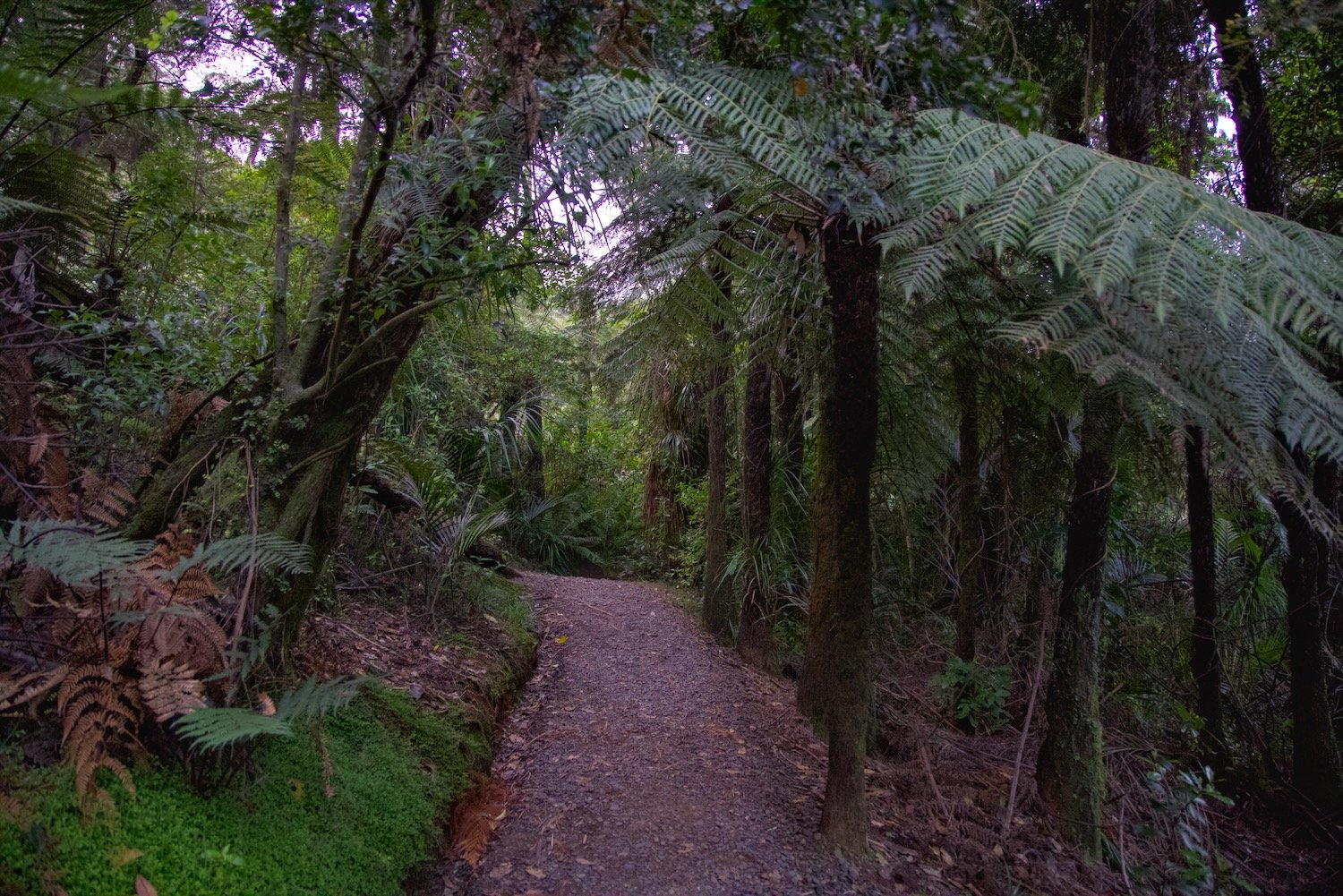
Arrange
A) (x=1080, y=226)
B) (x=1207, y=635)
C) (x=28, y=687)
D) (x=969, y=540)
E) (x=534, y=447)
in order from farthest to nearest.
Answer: (x=534, y=447) < (x=969, y=540) < (x=1207, y=635) < (x=1080, y=226) < (x=28, y=687)

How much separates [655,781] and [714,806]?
377 mm

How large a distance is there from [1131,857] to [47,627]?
16.4 ft

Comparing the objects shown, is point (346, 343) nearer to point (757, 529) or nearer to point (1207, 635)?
point (757, 529)

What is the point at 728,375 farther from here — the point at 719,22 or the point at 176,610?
the point at 176,610

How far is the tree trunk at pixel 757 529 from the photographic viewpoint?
6539mm

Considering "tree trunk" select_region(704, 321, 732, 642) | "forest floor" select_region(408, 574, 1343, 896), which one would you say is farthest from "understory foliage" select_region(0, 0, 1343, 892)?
"tree trunk" select_region(704, 321, 732, 642)

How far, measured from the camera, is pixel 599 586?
29.5 ft

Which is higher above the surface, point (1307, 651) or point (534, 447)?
point (534, 447)

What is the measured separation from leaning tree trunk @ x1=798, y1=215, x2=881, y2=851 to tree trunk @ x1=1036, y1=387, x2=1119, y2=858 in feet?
4.77

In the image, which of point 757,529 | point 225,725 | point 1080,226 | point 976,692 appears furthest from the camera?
point 757,529

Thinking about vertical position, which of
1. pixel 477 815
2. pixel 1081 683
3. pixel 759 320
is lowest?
pixel 477 815

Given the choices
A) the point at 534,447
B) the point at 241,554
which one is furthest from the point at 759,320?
the point at 534,447

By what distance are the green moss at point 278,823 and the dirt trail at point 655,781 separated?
1.31ft

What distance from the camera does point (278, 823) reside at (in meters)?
2.53
